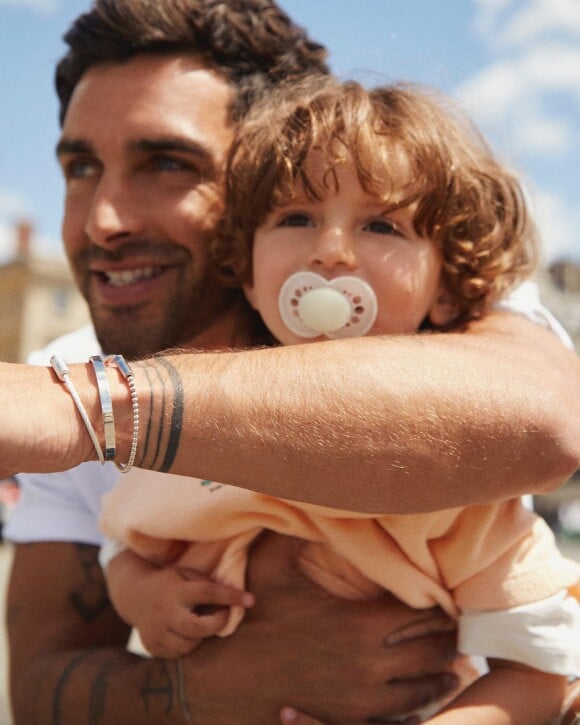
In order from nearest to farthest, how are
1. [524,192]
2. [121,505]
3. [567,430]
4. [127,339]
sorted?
[567,430]
[121,505]
[524,192]
[127,339]

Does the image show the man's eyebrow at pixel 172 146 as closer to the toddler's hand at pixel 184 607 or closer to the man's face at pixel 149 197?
the man's face at pixel 149 197

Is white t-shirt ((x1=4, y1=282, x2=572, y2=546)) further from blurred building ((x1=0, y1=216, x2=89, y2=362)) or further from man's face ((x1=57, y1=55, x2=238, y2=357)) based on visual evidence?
blurred building ((x1=0, y1=216, x2=89, y2=362))

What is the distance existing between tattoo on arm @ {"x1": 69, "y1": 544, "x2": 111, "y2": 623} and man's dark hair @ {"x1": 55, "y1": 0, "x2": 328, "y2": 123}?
5.23ft

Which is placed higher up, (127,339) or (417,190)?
(417,190)

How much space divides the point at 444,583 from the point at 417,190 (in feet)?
2.99

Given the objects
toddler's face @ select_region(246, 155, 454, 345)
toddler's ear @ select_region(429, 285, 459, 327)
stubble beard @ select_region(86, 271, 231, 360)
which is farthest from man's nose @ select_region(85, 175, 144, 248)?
toddler's ear @ select_region(429, 285, 459, 327)

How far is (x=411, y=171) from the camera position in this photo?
6.53 ft

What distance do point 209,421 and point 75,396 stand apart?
0.71 ft

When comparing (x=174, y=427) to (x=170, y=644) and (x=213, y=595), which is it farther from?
(x=170, y=644)

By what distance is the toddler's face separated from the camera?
192 centimetres

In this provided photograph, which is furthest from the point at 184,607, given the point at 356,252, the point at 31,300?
the point at 31,300

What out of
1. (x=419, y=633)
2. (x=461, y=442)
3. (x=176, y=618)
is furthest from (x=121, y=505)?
(x=461, y=442)

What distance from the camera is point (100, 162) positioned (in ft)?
9.69

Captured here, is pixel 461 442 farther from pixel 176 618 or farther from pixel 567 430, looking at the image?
pixel 176 618
